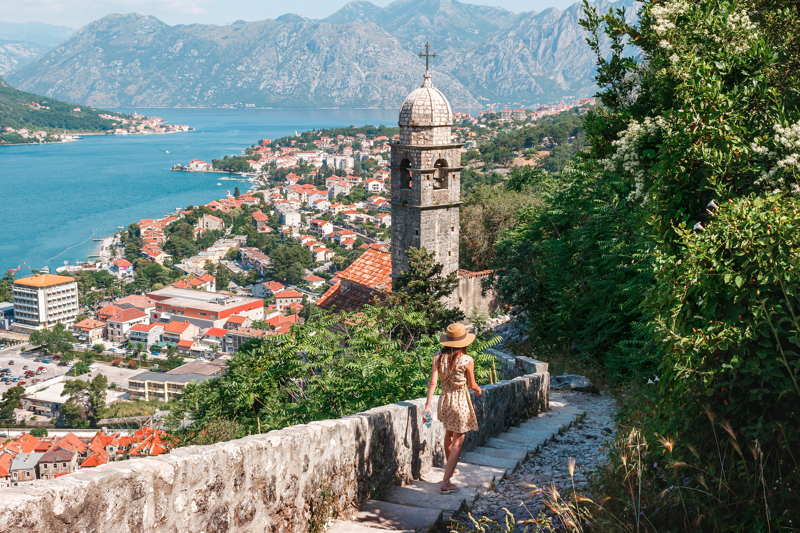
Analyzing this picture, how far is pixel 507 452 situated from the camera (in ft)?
14.0

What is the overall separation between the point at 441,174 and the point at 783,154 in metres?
10.8

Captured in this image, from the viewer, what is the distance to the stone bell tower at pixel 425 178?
13297 millimetres

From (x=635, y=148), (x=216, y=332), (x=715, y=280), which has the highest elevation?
(x=635, y=148)

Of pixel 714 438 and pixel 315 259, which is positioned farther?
pixel 315 259

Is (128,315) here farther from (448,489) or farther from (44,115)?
(44,115)

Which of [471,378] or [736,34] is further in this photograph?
[736,34]

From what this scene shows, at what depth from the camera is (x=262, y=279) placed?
65562 millimetres

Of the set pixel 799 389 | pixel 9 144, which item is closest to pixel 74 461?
pixel 799 389

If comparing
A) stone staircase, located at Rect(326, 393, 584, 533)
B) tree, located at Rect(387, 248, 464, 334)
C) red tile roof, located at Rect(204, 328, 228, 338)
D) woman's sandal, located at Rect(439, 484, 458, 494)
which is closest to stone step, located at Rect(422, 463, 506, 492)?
stone staircase, located at Rect(326, 393, 584, 533)

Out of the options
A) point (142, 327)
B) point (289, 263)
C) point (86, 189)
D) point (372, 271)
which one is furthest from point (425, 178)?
point (86, 189)

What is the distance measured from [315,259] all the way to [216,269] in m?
9.53

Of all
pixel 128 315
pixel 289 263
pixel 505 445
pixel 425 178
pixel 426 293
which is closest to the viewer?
pixel 505 445

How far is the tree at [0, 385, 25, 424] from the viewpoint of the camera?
34.0 metres

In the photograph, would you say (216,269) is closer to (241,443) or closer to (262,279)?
(262,279)
